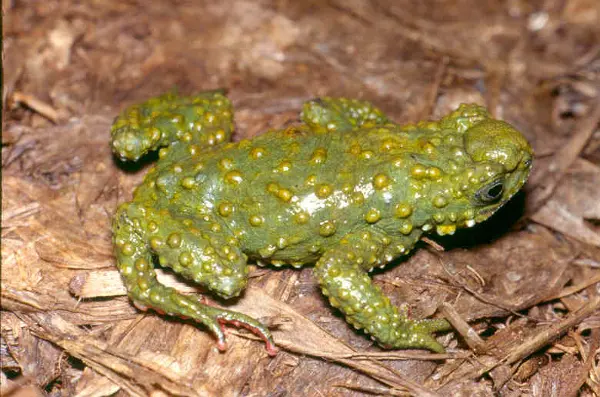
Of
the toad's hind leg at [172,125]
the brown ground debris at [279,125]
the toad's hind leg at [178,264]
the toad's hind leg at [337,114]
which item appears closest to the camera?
the toad's hind leg at [178,264]

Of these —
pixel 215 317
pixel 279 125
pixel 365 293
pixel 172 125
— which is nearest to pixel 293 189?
pixel 365 293

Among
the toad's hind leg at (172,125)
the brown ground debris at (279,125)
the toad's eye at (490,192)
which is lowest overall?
the brown ground debris at (279,125)

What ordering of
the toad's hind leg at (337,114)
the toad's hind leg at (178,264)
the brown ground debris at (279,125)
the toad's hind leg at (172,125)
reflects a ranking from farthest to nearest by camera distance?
the toad's hind leg at (337,114) < the toad's hind leg at (172,125) < the brown ground debris at (279,125) < the toad's hind leg at (178,264)

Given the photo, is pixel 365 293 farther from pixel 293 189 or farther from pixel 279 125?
pixel 279 125

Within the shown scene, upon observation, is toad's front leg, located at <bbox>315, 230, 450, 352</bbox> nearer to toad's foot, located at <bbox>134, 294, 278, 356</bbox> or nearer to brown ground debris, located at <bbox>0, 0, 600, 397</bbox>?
brown ground debris, located at <bbox>0, 0, 600, 397</bbox>

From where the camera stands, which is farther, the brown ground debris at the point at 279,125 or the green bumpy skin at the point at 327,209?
the brown ground debris at the point at 279,125

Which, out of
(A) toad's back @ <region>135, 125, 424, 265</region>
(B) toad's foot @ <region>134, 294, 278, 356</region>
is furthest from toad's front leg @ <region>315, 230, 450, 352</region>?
(B) toad's foot @ <region>134, 294, 278, 356</region>

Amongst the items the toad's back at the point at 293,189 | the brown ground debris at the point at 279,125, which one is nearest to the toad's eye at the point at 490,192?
the toad's back at the point at 293,189

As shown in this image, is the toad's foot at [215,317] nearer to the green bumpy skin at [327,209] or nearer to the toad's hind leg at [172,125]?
the green bumpy skin at [327,209]

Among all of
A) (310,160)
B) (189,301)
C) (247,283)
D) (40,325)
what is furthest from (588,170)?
(40,325)
